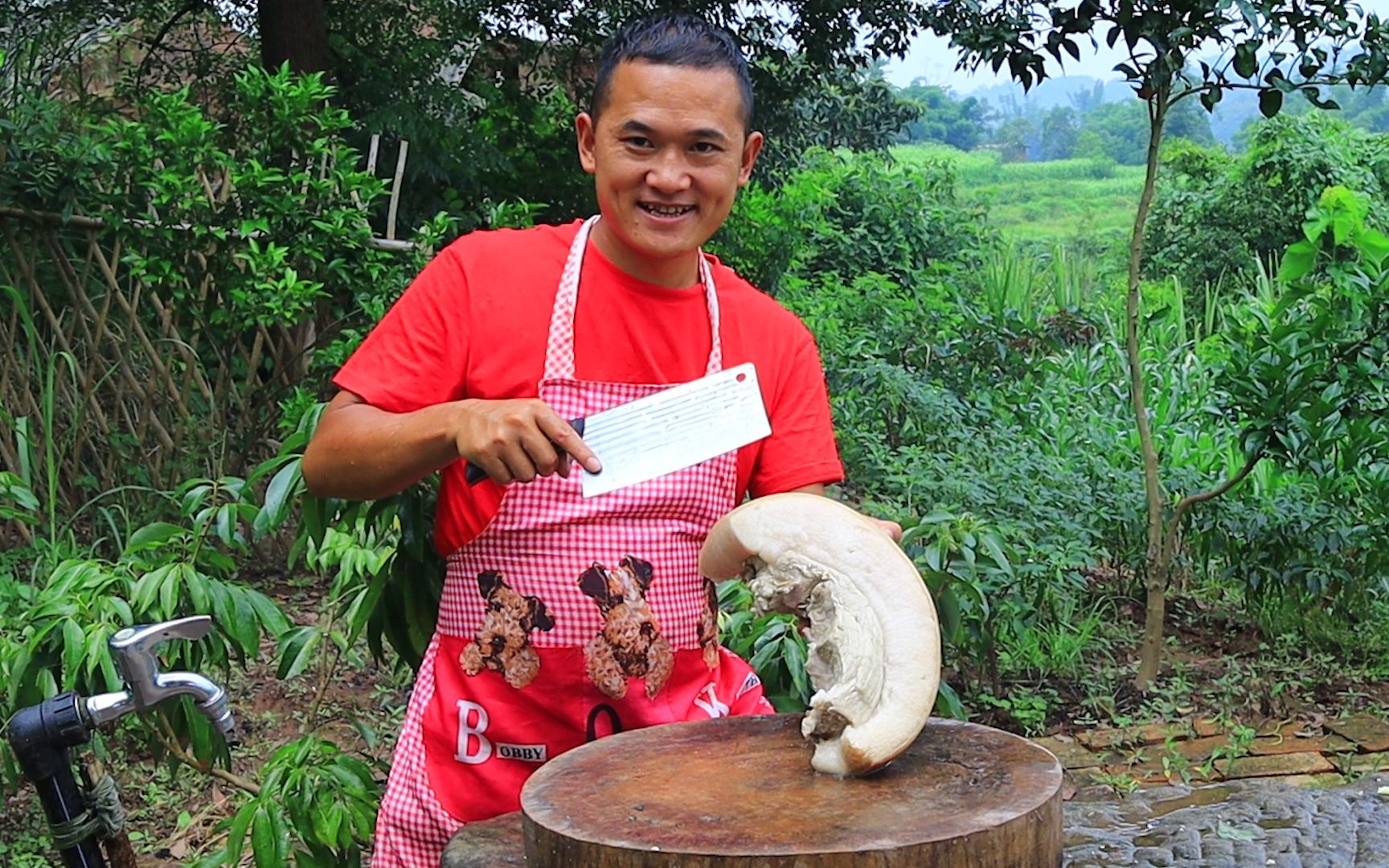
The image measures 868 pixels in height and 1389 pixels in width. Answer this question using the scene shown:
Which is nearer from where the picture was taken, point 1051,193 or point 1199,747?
point 1199,747

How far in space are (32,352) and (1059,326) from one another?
3.87 m

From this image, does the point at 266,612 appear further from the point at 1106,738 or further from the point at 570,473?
the point at 1106,738

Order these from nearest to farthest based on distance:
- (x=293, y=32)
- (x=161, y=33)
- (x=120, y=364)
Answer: (x=120, y=364) < (x=293, y=32) < (x=161, y=33)

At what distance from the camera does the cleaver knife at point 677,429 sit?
1.63m

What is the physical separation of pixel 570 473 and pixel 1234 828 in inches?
90.4

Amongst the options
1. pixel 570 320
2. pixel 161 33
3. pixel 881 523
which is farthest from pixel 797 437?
pixel 161 33

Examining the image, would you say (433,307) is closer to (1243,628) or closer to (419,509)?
(419,509)

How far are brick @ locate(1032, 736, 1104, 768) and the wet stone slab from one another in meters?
0.25

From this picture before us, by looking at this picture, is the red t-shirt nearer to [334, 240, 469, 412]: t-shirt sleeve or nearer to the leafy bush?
[334, 240, 469, 412]: t-shirt sleeve

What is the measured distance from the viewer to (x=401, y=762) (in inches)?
79.3

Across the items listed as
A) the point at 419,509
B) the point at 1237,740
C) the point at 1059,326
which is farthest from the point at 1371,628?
the point at 419,509

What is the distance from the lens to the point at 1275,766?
399cm

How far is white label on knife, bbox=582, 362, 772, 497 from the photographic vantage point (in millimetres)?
1629

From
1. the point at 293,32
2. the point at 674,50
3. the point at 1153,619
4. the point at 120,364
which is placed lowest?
the point at 1153,619
